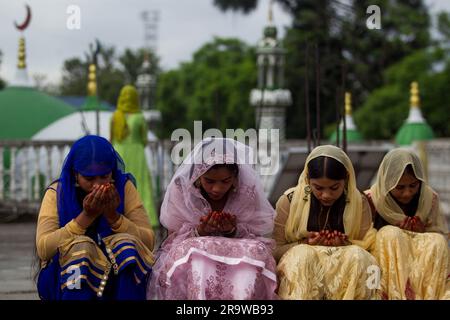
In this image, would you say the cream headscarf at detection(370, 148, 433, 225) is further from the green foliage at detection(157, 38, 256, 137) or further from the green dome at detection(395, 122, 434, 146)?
the green foliage at detection(157, 38, 256, 137)

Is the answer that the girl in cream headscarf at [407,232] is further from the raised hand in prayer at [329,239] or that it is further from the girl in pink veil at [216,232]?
the girl in pink veil at [216,232]

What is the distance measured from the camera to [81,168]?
4.93 meters

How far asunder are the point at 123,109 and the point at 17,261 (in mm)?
2408

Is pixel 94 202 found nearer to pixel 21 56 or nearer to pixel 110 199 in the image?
pixel 110 199

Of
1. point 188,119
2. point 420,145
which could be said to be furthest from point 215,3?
point 420,145

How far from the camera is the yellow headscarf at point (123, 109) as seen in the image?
10750mm

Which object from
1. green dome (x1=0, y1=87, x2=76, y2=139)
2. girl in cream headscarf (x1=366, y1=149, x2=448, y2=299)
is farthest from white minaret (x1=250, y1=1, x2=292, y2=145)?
girl in cream headscarf (x1=366, y1=149, x2=448, y2=299)

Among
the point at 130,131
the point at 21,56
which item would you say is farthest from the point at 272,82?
the point at 130,131

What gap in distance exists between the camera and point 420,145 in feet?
53.2

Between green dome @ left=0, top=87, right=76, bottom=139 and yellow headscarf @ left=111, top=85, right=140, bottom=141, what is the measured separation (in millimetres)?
5778

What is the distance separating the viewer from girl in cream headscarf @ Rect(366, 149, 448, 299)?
5121mm

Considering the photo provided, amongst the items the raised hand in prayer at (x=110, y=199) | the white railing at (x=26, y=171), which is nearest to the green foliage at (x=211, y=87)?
the white railing at (x=26, y=171)
